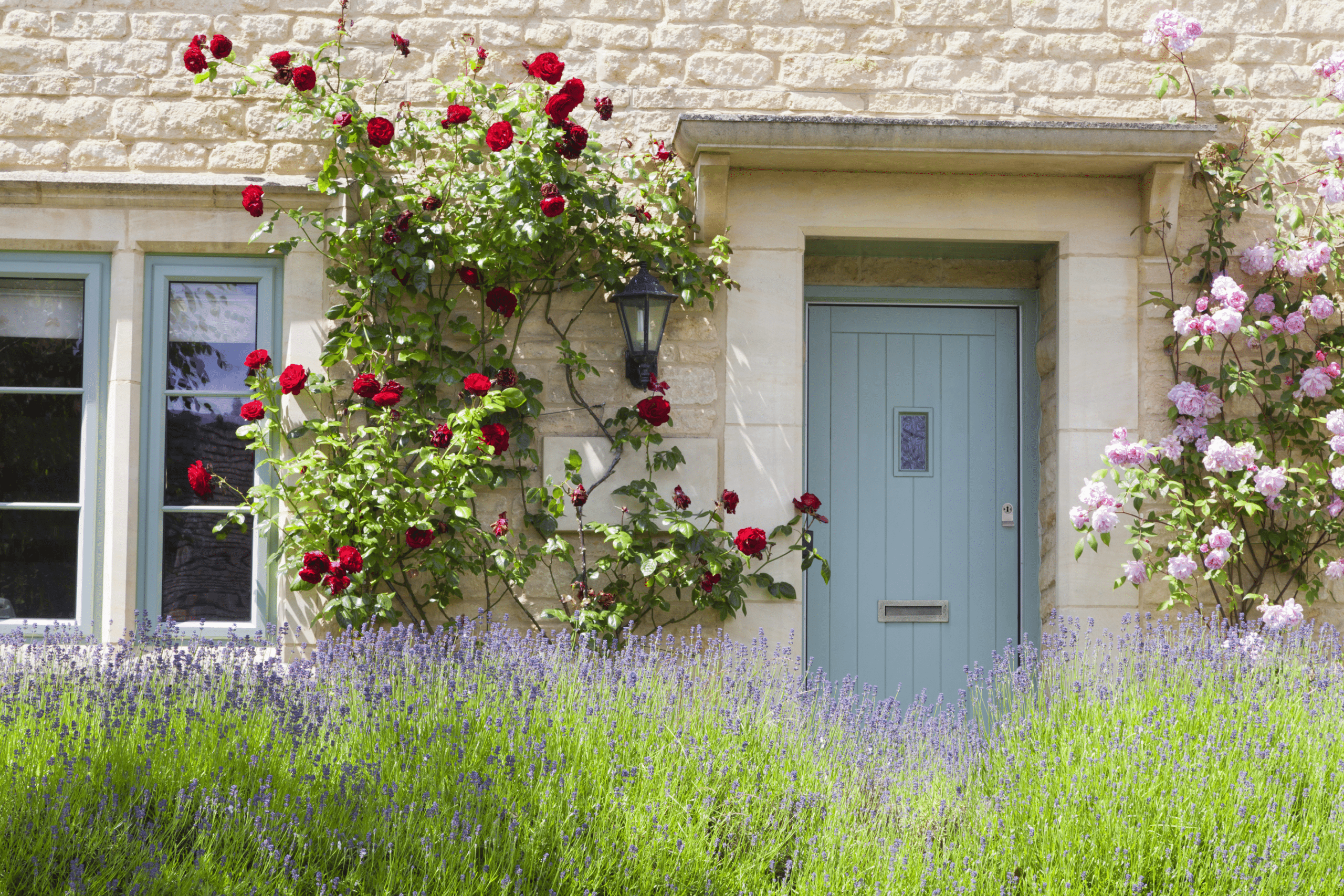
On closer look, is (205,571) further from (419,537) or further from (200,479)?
(419,537)

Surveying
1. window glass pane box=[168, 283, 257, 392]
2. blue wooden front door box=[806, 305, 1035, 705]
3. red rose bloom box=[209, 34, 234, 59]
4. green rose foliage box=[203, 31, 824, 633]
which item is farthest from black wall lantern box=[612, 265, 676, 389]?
red rose bloom box=[209, 34, 234, 59]

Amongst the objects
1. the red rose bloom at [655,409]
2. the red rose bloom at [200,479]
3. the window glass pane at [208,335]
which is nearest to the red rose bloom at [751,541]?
the red rose bloom at [655,409]

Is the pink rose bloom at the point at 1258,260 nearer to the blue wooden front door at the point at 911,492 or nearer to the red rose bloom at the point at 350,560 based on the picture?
the blue wooden front door at the point at 911,492

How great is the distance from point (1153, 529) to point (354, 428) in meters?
3.36

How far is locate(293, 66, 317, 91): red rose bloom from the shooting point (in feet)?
13.7

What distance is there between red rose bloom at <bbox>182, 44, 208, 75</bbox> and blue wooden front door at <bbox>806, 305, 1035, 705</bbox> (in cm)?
273

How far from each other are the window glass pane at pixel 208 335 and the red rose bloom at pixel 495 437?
1.19 meters

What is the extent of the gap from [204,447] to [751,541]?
234cm

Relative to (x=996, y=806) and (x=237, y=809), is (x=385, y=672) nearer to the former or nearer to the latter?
(x=237, y=809)

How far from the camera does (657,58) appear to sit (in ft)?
15.3

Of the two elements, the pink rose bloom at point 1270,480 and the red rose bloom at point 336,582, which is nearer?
the red rose bloom at point 336,582

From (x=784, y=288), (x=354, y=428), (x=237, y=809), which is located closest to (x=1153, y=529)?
(x=784, y=288)

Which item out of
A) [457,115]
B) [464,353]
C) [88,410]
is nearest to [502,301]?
[464,353]

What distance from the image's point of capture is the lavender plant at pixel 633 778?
2477 millimetres
